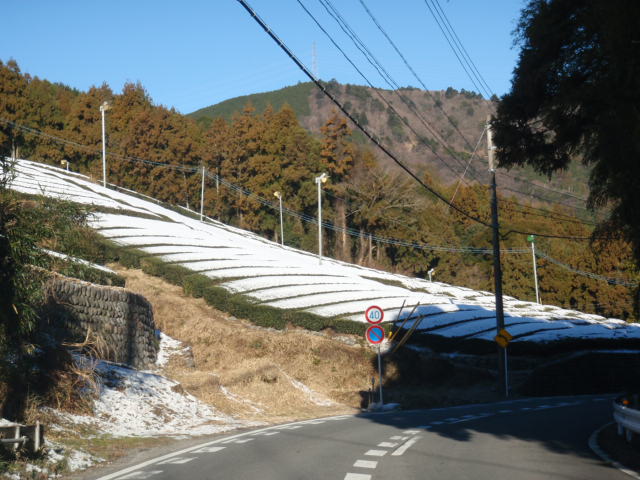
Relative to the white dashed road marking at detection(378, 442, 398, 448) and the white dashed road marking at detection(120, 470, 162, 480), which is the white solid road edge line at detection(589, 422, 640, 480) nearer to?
the white dashed road marking at detection(378, 442, 398, 448)

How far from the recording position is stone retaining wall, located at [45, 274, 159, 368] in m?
18.0

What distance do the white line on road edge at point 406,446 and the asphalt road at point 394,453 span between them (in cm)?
2

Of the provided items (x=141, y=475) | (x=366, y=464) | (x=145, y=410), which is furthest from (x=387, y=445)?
(x=145, y=410)

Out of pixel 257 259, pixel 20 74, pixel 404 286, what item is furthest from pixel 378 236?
pixel 20 74

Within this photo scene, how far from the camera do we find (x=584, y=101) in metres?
12.2

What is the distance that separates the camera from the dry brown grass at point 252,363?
21.4 m

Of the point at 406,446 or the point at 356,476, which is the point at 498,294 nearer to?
the point at 406,446

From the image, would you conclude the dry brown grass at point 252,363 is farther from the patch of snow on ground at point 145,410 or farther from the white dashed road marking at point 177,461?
the white dashed road marking at point 177,461

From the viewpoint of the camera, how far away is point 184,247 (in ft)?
165

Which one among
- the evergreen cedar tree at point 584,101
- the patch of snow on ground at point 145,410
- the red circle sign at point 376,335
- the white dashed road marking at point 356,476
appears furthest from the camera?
the red circle sign at point 376,335

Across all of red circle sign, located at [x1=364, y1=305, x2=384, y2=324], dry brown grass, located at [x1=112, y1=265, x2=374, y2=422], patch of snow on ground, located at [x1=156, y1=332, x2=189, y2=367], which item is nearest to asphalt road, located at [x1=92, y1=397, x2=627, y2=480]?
dry brown grass, located at [x1=112, y1=265, x2=374, y2=422]

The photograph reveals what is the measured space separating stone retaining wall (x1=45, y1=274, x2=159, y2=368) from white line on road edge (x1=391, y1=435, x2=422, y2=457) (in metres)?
9.12

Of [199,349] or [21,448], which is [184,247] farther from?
[21,448]

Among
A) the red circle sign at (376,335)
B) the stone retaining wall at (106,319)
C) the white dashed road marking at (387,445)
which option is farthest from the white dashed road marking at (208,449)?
the red circle sign at (376,335)
